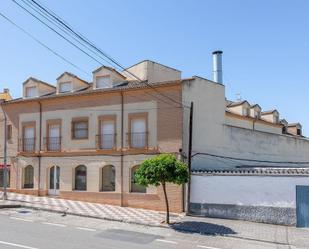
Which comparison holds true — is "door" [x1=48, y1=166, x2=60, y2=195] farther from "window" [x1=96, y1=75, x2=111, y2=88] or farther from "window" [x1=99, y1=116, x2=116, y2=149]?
"window" [x1=96, y1=75, x2=111, y2=88]

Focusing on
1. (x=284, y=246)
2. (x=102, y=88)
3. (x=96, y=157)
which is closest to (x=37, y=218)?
(x=96, y=157)

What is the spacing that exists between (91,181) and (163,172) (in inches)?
344

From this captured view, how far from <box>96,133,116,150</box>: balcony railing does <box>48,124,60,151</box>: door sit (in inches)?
137

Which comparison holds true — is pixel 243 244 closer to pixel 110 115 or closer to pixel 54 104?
pixel 110 115

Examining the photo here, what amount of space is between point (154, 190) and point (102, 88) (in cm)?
763

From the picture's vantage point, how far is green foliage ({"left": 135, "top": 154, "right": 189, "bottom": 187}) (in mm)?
17781

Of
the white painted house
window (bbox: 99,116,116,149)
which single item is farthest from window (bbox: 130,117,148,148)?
the white painted house

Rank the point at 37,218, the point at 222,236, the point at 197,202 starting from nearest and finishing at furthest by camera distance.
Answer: the point at 222,236 → the point at 37,218 → the point at 197,202

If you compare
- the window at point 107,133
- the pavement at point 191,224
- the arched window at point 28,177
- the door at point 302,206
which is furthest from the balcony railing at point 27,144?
the door at point 302,206

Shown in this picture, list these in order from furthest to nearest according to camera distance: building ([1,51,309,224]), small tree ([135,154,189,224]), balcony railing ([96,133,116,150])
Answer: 1. balcony railing ([96,133,116,150])
2. building ([1,51,309,224])
3. small tree ([135,154,189,224])

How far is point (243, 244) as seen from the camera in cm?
1497

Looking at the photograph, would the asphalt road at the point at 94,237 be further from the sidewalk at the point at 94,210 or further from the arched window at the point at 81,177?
the arched window at the point at 81,177

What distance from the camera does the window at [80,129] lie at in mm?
25750

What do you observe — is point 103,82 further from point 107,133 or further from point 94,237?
point 94,237
